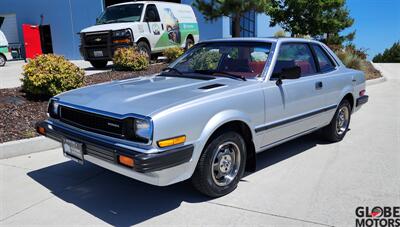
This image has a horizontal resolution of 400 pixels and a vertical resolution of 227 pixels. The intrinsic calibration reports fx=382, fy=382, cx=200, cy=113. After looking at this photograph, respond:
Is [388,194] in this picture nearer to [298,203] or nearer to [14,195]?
[298,203]

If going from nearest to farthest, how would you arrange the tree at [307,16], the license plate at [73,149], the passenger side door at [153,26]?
the license plate at [73,149] → the passenger side door at [153,26] → the tree at [307,16]

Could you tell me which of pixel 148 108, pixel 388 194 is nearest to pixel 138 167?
pixel 148 108

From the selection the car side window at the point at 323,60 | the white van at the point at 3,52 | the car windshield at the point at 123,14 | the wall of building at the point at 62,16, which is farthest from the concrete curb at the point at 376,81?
the white van at the point at 3,52

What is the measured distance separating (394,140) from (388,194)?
2298 millimetres

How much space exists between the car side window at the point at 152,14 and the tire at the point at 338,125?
7818 millimetres

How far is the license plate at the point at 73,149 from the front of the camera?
11.9 ft

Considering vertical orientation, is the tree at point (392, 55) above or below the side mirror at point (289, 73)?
below

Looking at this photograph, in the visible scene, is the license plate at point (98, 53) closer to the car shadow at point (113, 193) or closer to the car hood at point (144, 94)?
the car shadow at point (113, 193)

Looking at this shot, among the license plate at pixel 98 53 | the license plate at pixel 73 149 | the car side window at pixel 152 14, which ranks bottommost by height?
the license plate at pixel 73 149

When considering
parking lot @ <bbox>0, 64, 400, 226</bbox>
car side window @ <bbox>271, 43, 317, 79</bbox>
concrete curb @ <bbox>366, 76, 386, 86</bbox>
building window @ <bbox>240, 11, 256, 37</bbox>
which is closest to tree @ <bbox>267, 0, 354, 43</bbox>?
building window @ <bbox>240, 11, 256, 37</bbox>

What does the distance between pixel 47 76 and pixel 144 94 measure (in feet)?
12.7

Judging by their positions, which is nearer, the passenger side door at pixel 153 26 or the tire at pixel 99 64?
the passenger side door at pixel 153 26

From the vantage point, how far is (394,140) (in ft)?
19.6

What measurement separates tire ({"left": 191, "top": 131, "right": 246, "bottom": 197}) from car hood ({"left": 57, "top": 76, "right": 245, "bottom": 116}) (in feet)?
1.66
